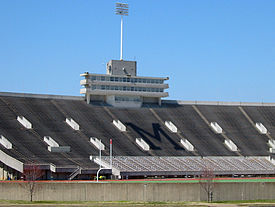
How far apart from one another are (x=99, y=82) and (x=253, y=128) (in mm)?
33265

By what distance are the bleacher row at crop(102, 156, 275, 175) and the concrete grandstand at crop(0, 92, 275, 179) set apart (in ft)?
0.57

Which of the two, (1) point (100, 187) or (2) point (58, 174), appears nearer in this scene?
(1) point (100, 187)

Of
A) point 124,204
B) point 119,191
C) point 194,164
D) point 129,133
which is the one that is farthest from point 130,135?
point 124,204

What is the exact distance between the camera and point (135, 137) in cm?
11694

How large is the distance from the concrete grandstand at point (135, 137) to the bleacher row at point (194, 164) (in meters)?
0.18

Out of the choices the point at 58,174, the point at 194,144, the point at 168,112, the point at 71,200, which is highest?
the point at 168,112

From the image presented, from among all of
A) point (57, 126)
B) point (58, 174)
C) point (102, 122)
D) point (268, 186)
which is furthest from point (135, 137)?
point (268, 186)

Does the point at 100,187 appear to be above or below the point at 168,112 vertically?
below

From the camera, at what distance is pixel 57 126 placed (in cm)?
11238

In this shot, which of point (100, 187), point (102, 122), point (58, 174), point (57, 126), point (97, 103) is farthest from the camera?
point (97, 103)

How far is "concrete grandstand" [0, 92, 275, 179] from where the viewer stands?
99.8 metres

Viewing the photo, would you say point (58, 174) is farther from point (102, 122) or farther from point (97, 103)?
point (97, 103)

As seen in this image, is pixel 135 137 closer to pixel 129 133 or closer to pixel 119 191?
pixel 129 133

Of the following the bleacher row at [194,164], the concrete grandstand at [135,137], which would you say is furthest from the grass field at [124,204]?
the bleacher row at [194,164]
